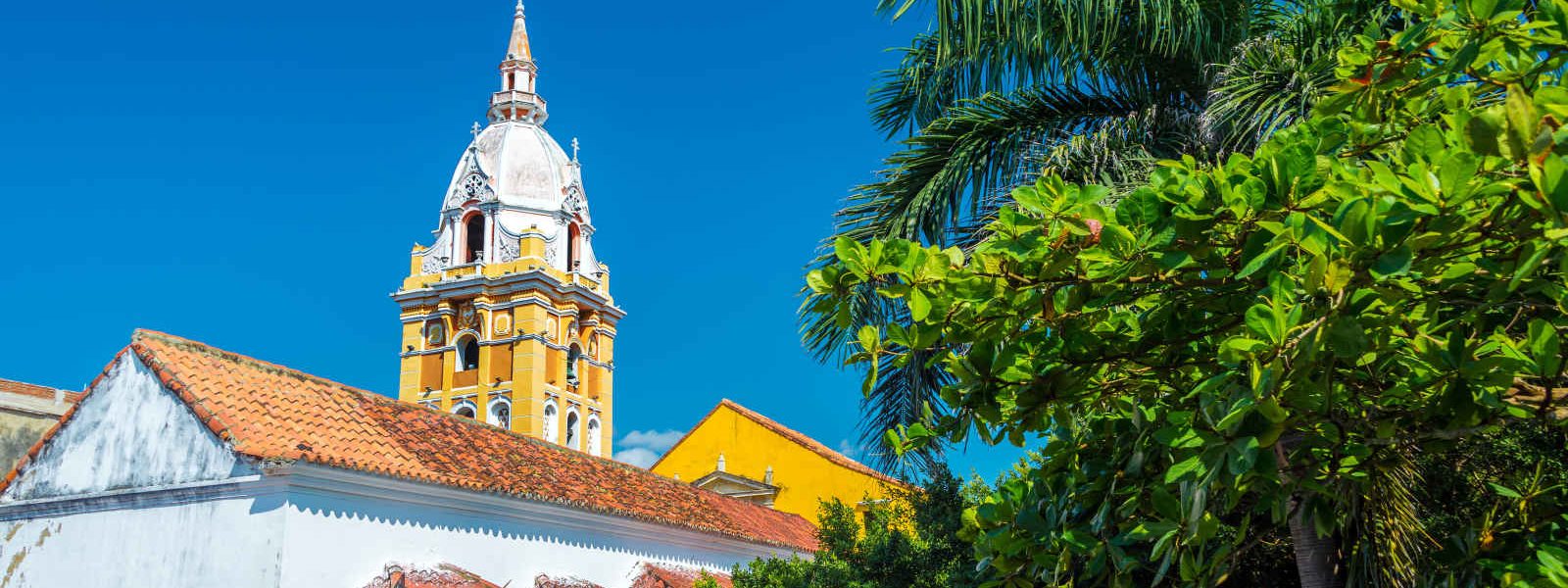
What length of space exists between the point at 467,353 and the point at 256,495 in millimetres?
25278

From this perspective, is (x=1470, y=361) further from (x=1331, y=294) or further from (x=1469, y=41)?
(x=1469, y=41)

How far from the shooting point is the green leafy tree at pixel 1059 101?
26.8 ft

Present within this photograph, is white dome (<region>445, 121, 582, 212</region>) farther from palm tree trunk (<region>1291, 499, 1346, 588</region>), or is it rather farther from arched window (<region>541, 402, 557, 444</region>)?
palm tree trunk (<region>1291, 499, 1346, 588</region>)

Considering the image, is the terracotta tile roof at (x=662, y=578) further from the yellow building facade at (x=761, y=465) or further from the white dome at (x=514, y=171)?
the white dome at (x=514, y=171)

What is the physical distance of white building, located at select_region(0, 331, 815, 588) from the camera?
37.1 feet

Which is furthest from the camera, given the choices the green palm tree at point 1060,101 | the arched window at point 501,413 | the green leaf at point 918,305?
the arched window at point 501,413

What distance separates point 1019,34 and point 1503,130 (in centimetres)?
571

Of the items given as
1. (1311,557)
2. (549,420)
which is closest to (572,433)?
(549,420)

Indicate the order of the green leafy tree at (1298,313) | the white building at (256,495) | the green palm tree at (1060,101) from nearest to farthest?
the green leafy tree at (1298,313) < the green palm tree at (1060,101) < the white building at (256,495)

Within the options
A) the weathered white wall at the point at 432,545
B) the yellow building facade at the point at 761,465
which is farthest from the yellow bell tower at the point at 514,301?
the weathered white wall at the point at 432,545

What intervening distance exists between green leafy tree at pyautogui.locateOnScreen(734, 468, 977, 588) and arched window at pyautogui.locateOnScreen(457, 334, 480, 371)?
82.9ft

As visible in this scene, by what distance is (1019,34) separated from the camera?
8.43 meters

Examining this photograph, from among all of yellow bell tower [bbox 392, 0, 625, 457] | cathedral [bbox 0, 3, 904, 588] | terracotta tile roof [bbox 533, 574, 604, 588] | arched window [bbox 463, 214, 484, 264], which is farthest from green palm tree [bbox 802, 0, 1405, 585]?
arched window [bbox 463, 214, 484, 264]

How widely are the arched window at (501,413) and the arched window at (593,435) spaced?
11.5 feet
